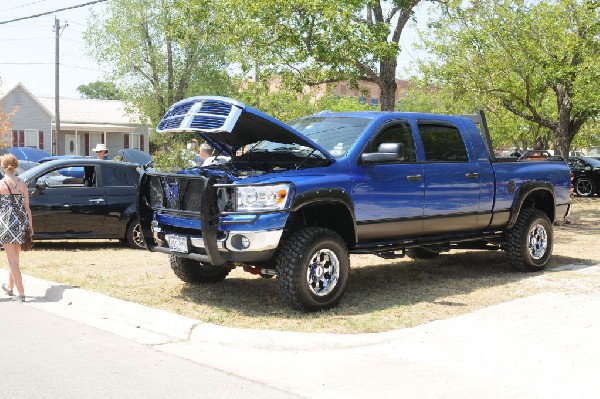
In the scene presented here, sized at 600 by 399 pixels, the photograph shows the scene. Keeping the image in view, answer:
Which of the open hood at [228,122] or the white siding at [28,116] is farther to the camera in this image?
the white siding at [28,116]

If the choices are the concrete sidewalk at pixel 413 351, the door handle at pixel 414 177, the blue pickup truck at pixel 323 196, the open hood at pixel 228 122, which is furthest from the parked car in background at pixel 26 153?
the door handle at pixel 414 177

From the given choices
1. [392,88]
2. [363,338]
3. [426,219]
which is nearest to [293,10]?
[392,88]

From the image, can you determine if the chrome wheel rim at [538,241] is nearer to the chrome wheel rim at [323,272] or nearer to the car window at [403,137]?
the car window at [403,137]

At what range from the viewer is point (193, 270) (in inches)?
348

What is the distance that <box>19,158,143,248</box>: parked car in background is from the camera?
12344mm

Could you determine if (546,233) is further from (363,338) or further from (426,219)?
(363,338)

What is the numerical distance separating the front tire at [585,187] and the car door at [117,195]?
2267cm

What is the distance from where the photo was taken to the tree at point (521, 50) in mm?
17750

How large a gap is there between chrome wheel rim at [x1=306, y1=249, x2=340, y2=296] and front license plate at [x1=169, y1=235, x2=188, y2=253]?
1.29 metres

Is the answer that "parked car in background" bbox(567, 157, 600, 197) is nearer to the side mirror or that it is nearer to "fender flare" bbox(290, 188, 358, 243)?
the side mirror

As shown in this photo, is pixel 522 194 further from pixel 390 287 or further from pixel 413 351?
pixel 413 351

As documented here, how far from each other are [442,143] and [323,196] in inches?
92.1

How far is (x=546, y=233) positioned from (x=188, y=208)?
530cm

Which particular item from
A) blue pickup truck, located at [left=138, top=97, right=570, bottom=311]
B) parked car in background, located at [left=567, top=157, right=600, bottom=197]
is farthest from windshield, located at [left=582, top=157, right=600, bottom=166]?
blue pickup truck, located at [left=138, top=97, right=570, bottom=311]
